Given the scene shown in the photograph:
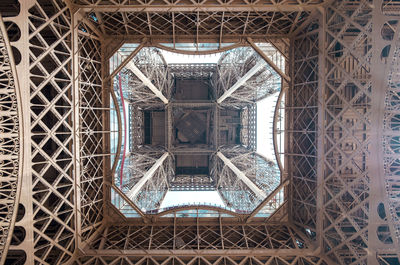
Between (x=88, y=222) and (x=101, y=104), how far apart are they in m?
7.87

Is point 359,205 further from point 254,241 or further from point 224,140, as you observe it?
point 224,140

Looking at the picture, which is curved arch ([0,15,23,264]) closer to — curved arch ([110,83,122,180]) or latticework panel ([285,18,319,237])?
curved arch ([110,83,122,180])

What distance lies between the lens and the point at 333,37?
39.6ft

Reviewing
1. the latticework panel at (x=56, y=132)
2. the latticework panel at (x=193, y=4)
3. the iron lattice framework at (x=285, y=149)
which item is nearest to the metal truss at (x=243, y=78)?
the iron lattice framework at (x=285, y=149)

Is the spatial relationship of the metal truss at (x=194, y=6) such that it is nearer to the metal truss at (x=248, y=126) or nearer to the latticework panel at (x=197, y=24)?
the latticework panel at (x=197, y=24)

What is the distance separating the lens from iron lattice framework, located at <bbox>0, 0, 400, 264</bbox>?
996cm

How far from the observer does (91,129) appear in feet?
47.4

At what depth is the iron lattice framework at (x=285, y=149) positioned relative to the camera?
9.96m

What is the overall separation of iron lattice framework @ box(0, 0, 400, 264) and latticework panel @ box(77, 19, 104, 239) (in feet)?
0.37

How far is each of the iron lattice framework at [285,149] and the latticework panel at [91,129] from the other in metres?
0.11

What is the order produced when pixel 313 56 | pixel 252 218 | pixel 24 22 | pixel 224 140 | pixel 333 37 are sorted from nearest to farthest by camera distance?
1. pixel 24 22
2. pixel 333 37
3. pixel 313 56
4. pixel 252 218
5. pixel 224 140

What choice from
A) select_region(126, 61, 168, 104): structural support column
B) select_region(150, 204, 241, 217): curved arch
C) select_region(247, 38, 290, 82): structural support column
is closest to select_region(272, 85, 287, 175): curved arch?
select_region(247, 38, 290, 82): structural support column

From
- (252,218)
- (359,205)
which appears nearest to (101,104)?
(252,218)

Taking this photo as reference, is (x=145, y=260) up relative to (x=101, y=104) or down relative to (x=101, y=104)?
down
